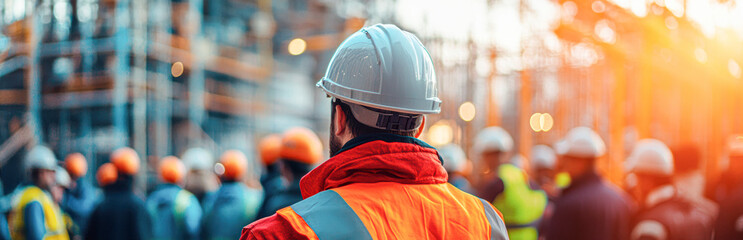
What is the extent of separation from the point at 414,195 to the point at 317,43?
16.8 meters

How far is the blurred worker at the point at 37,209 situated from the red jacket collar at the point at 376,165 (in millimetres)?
4747

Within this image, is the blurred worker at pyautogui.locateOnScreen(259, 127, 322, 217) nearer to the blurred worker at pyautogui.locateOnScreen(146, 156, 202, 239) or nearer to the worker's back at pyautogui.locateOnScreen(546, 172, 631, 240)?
the worker's back at pyautogui.locateOnScreen(546, 172, 631, 240)

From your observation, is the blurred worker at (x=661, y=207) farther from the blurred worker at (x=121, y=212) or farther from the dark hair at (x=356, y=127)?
the blurred worker at (x=121, y=212)

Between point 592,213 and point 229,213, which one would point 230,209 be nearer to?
point 229,213

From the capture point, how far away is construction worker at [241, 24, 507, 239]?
1394 mm

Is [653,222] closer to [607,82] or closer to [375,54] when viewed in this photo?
[375,54]

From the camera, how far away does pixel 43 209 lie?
18.0 ft

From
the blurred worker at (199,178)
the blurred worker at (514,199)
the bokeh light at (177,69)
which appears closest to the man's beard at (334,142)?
the blurred worker at (514,199)

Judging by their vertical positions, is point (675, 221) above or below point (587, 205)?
above

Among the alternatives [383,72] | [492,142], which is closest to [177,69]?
[492,142]

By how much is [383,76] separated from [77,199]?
8.01 metres

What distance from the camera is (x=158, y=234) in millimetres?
6480

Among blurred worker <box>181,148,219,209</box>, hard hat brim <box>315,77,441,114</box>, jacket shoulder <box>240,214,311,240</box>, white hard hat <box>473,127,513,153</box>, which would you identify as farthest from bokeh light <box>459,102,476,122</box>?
jacket shoulder <box>240,214,311,240</box>

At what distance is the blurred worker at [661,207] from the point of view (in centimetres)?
392
